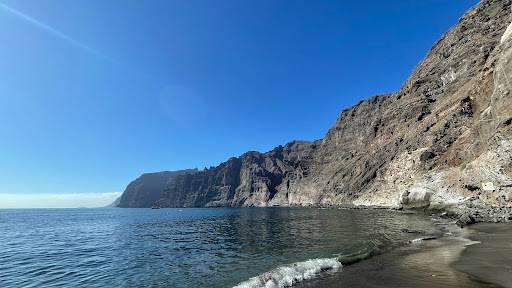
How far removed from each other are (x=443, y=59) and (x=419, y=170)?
252 feet

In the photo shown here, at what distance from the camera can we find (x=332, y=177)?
164500 millimetres

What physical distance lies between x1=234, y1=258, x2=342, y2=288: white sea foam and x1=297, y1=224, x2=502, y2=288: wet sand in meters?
0.93

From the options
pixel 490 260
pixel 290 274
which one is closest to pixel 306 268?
pixel 290 274

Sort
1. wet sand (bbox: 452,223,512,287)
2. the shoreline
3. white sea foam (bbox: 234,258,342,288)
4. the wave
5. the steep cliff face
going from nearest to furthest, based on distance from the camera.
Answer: the shoreline, wet sand (bbox: 452,223,512,287), white sea foam (bbox: 234,258,342,288), the wave, the steep cliff face

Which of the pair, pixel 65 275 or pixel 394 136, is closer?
pixel 65 275

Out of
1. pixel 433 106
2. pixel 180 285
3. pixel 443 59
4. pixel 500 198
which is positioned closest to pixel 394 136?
pixel 433 106

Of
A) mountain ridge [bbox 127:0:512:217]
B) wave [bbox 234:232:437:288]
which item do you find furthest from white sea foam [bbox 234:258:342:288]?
mountain ridge [bbox 127:0:512:217]

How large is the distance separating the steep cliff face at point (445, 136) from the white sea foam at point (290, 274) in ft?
125

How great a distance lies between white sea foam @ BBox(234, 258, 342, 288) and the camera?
13.8m

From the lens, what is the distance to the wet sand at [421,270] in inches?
451

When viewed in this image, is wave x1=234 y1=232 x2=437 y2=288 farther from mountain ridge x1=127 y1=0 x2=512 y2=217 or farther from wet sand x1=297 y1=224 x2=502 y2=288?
mountain ridge x1=127 y1=0 x2=512 y2=217

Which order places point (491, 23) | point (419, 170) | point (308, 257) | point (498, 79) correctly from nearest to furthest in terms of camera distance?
point (308, 257) → point (498, 79) → point (419, 170) → point (491, 23)

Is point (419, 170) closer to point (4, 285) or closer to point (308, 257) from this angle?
point (308, 257)

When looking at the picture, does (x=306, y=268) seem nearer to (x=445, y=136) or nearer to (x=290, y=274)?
(x=290, y=274)
